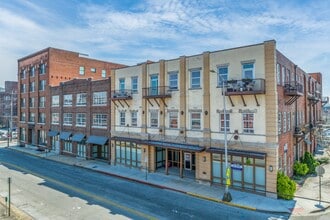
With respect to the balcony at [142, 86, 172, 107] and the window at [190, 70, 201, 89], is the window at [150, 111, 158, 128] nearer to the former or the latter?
the balcony at [142, 86, 172, 107]

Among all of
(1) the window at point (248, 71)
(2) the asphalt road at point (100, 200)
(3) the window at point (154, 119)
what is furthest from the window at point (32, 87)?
(1) the window at point (248, 71)

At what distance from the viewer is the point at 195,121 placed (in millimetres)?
22031

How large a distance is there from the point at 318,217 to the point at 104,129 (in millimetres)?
22912

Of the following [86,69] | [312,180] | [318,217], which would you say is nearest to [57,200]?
[318,217]

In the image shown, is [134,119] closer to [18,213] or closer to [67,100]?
[18,213]

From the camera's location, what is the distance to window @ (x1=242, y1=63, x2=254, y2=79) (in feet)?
62.4

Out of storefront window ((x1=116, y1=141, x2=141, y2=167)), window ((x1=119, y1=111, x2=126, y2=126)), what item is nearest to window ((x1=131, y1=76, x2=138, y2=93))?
window ((x1=119, y1=111, x2=126, y2=126))

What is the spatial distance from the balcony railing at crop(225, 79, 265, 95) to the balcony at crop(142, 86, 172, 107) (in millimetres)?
6515

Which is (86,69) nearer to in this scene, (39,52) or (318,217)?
(39,52)

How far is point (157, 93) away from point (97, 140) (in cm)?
1099

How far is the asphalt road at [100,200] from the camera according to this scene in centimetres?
1505

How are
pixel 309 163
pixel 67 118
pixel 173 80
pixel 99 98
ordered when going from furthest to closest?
pixel 67 118
pixel 99 98
pixel 309 163
pixel 173 80

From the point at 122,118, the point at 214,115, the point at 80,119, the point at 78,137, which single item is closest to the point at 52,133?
the point at 80,119

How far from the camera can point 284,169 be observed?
20453 mm
